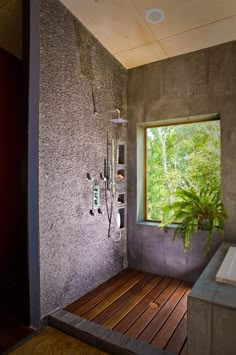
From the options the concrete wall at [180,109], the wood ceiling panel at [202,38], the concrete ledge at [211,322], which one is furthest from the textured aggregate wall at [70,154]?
the concrete ledge at [211,322]

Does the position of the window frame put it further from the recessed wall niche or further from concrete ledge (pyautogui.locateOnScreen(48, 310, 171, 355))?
concrete ledge (pyautogui.locateOnScreen(48, 310, 171, 355))

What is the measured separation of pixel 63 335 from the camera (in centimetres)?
207

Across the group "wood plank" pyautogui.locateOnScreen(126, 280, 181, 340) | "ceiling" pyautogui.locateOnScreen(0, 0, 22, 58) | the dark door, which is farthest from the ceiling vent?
"wood plank" pyautogui.locateOnScreen(126, 280, 181, 340)

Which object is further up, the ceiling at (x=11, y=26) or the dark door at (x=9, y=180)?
the ceiling at (x=11, y=26)

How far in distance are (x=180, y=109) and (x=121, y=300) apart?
2.50m

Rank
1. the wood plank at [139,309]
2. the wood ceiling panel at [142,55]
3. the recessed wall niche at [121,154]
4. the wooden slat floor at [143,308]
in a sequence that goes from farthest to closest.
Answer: the recessed wall niche at [121,154] → the wood ceiling panel at [142,55] → the wood plank at [139,309] → the wooden slat floor at [143,308]

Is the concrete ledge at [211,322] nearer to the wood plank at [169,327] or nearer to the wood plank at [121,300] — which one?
the wood plank at [169,327]

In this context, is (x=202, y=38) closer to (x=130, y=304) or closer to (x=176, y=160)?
(x=176, y=160)

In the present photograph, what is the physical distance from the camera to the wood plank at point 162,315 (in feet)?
6.61

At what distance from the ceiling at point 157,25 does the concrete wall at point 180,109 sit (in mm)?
217

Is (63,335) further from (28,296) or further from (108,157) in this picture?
(108,157)

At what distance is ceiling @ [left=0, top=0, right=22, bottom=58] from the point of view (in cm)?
237

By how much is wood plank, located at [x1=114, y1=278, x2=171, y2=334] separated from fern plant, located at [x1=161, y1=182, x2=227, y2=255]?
22.4 inches

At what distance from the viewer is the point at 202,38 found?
275 centimetres
